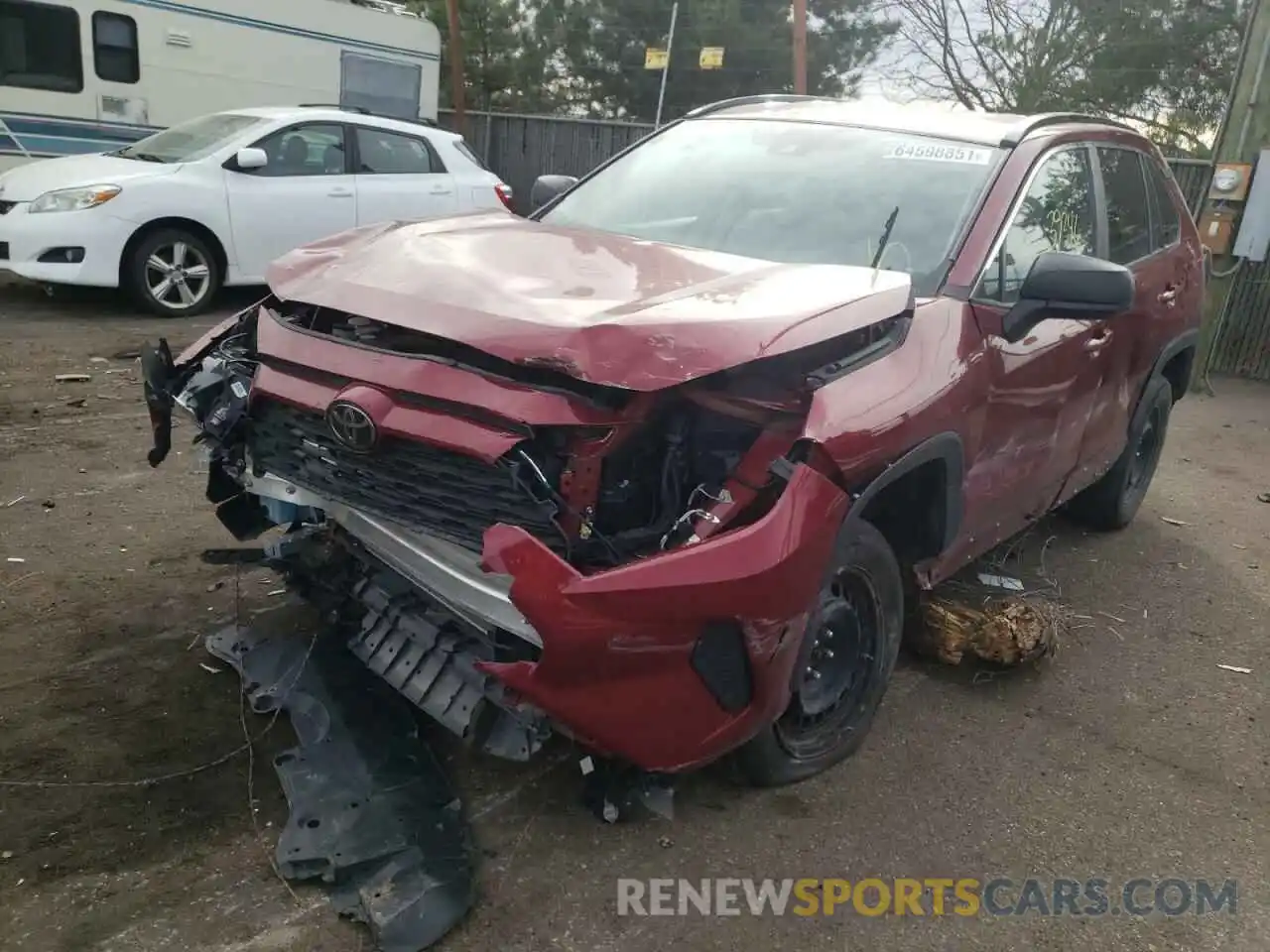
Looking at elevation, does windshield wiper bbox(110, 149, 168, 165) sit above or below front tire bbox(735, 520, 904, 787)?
above

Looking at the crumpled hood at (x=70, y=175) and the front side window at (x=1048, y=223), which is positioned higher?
the front side window at (x=1048, y=223)

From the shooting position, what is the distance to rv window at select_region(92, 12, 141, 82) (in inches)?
408

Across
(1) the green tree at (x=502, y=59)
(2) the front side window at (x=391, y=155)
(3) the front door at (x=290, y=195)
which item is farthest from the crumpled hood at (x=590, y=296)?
(1) the green tree at (x=502, y=59)

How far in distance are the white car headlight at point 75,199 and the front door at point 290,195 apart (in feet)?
3.05

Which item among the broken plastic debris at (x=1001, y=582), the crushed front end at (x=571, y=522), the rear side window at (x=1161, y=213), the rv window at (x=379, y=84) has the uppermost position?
the rv window at (x=379, y=84)

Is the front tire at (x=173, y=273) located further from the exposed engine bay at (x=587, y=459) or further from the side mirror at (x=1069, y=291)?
the side mirror at (x=1069, y=291)

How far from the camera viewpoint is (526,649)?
2.48 meters

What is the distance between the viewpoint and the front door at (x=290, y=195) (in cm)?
874

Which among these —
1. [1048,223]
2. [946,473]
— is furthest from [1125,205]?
[946,473]

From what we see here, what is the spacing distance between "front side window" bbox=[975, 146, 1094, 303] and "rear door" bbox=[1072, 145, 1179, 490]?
0.21 m

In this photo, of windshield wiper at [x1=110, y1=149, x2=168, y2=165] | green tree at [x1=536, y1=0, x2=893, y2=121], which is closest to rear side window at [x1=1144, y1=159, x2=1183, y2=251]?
windshield wiper at [x1=110, y1=149, x2=168, y2=165]

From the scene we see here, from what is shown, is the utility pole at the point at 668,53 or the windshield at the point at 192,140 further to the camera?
the utility pole at the point at 668,53

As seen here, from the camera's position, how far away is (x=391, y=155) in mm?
9773

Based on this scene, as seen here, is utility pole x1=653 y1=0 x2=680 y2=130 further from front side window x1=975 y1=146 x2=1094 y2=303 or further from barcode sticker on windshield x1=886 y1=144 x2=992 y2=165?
barcode sticker on windshield x1=886 y1=144 x2=992 y2=165
